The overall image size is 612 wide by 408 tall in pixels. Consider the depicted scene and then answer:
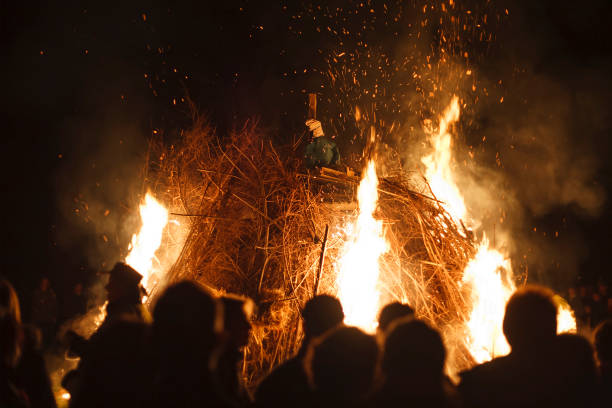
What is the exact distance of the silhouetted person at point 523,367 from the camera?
229cm

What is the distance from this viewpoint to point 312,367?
6.59 feet

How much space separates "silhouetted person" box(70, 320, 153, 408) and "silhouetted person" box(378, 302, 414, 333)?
211 centimetres

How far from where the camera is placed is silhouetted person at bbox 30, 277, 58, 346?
702 cm

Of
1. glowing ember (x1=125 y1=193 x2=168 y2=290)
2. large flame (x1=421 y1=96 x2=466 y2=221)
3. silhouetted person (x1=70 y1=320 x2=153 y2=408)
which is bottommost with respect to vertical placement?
silhouetted person (x1=70 y1=320 x2=153 y2=408)

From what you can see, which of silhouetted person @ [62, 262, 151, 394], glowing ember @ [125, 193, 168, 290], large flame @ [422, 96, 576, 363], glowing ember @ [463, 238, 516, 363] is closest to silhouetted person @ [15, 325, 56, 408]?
silhouetted person @ [62, 262, 151, 394]

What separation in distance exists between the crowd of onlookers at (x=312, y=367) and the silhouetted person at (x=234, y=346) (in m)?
0.02

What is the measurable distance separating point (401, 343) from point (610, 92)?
9867mm

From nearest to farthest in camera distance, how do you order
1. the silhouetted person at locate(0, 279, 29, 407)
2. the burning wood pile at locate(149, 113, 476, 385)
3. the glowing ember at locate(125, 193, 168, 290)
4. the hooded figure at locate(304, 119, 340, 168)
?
the silhouetted person at locate(0, 279, 29, 407), the burning wood pile at locate(149, 113, 476, 385), the hooded figure at locate(304, 119, 340, 168), the glowing ember at locate(125, 193, 168, 290)

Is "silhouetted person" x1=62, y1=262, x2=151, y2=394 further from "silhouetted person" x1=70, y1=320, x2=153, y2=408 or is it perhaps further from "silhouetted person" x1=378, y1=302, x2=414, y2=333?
"silhouetted person" x1=378, y1=302, x2=414, y2=333

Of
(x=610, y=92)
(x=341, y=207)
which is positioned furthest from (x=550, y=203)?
(x=341, y=207)

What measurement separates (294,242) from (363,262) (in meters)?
1.09

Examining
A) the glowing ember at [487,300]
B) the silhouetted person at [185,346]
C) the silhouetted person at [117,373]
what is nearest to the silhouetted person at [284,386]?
the silhouetted person at [185,346]

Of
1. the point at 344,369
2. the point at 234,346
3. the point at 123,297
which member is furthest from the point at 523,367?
the point at 123,297

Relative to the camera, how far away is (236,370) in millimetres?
2748
